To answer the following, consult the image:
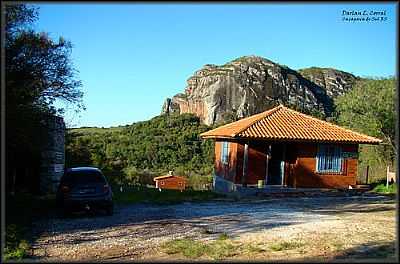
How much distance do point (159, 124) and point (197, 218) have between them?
35.5m

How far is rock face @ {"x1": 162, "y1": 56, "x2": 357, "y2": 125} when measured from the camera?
51.2 meters

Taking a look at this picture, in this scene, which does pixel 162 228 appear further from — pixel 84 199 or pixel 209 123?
pixel 209 123

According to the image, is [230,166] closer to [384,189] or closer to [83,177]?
[384,189]

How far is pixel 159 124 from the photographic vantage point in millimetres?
49344

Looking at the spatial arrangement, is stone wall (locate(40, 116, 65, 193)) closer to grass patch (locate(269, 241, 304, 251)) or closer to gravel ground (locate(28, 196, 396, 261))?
gravel ground (locate(28, 196, 396, 261))

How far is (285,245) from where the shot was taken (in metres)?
9.68

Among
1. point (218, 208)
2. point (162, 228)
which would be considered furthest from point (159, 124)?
point (162, 228)

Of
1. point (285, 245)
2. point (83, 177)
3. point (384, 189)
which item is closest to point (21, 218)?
point (83, 177)

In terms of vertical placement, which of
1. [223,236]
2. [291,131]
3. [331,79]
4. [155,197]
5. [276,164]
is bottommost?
[155,197]

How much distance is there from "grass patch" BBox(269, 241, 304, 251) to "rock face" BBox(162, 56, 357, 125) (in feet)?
129

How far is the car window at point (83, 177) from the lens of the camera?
14906 millimetres

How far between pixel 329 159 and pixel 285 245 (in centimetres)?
1629

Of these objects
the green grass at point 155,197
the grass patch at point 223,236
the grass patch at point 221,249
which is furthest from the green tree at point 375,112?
the grass patch at point 221,249

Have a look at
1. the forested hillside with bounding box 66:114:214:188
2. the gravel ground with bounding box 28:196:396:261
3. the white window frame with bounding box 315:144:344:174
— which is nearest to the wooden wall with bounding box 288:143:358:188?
the white window frame with bounding box 315:144:344:174
